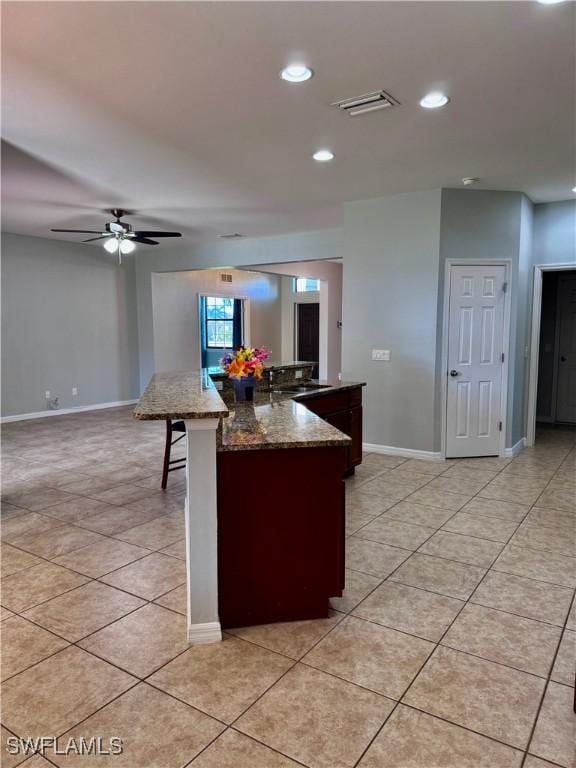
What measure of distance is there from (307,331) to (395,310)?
7.06 metres

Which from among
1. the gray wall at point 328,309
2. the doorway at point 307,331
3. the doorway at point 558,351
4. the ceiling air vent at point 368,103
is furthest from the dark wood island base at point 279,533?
the doorway at point 307,331

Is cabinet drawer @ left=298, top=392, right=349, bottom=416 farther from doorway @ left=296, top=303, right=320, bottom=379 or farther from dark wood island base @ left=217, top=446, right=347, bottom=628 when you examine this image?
doorway @ left=296, top=303, right=320, bottom=379

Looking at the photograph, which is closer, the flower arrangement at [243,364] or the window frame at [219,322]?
the flower arrangement at [243,364]

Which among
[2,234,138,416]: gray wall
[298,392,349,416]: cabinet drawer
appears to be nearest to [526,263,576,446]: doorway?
[298,392,349,416]: cabinet drawer

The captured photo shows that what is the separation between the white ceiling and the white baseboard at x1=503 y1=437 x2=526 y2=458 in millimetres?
2659

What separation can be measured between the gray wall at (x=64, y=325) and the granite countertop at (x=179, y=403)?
17.6ft

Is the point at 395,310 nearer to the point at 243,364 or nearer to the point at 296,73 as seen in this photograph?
the point at 243,364

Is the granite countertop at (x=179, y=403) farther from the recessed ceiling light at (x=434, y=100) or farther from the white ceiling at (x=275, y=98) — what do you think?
the recessed ceiling light at (x=434, y=100)

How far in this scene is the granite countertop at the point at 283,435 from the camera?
222 centimetres

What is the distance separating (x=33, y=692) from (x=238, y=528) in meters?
0.98

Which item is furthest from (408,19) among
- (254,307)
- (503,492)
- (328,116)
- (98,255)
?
(254,307)

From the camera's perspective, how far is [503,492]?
421 centimetres

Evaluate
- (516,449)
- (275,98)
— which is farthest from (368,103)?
(516,449)

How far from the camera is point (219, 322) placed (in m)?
10.8
